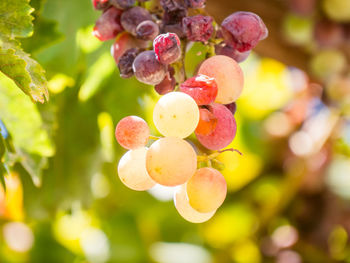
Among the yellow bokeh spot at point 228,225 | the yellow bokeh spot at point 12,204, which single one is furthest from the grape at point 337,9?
the yellow bokeh spot at point 12,204

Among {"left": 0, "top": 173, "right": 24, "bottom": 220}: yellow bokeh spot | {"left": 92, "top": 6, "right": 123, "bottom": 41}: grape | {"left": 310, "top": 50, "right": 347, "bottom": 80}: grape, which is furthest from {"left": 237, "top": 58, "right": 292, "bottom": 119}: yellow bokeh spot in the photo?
{"left": 92, "top": 6, "right": 123, "bottom": 41}: grape

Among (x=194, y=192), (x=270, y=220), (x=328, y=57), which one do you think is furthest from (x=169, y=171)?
(x=270, y=220)

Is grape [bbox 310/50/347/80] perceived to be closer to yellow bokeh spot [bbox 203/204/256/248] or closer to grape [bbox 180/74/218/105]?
yellow bokeh spot [bbox 203/204/256/248]

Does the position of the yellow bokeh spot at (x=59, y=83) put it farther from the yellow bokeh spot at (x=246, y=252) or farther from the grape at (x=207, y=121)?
the yellow bokeh spot at (x=246, y=252)

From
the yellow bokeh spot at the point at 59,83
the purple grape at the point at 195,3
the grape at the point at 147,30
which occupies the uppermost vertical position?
the purple grape at the point at 195,3

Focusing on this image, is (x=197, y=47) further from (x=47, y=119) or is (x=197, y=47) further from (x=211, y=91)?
(x=47, y=119)

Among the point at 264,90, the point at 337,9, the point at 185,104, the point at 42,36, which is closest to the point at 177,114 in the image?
the point at 185,104
